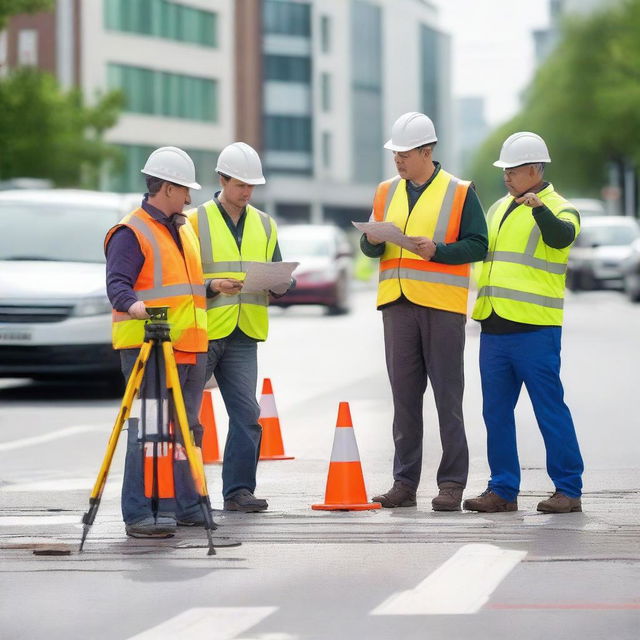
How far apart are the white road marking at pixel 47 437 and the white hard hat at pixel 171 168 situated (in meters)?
4.57

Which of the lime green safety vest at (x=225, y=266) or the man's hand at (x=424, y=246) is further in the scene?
the lime green safety vest at (x=225, y=266)

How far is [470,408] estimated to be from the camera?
16.7 metres

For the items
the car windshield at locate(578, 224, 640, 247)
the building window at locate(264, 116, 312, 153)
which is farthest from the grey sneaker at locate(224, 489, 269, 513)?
the building window at locate(264, 116, 312, 153)

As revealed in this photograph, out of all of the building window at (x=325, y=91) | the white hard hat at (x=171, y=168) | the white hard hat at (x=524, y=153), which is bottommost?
the white hard hat at (x=171, y=168)

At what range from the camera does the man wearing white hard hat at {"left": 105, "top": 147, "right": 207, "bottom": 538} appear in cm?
905

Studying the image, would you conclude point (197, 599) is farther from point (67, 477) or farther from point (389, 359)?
point (67, 477)

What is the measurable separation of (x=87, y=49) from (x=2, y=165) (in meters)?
34.3

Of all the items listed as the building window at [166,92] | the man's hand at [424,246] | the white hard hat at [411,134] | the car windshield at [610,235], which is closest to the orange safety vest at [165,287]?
the man's hand at [424,246]

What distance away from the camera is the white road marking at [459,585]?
6.98 meters

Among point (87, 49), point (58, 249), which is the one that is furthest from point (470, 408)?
point (87, 49)

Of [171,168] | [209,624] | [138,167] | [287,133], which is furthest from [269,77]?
[209,624]

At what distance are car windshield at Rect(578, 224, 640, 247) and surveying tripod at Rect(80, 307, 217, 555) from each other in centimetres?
3820

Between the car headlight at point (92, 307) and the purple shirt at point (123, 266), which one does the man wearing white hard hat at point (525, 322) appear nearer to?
the purple shirt at point (123, 266)

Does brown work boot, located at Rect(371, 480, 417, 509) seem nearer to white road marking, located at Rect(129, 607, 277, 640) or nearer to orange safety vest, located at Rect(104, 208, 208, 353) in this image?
orange safety vest, located at Rect(104, 208, 208, 353)
